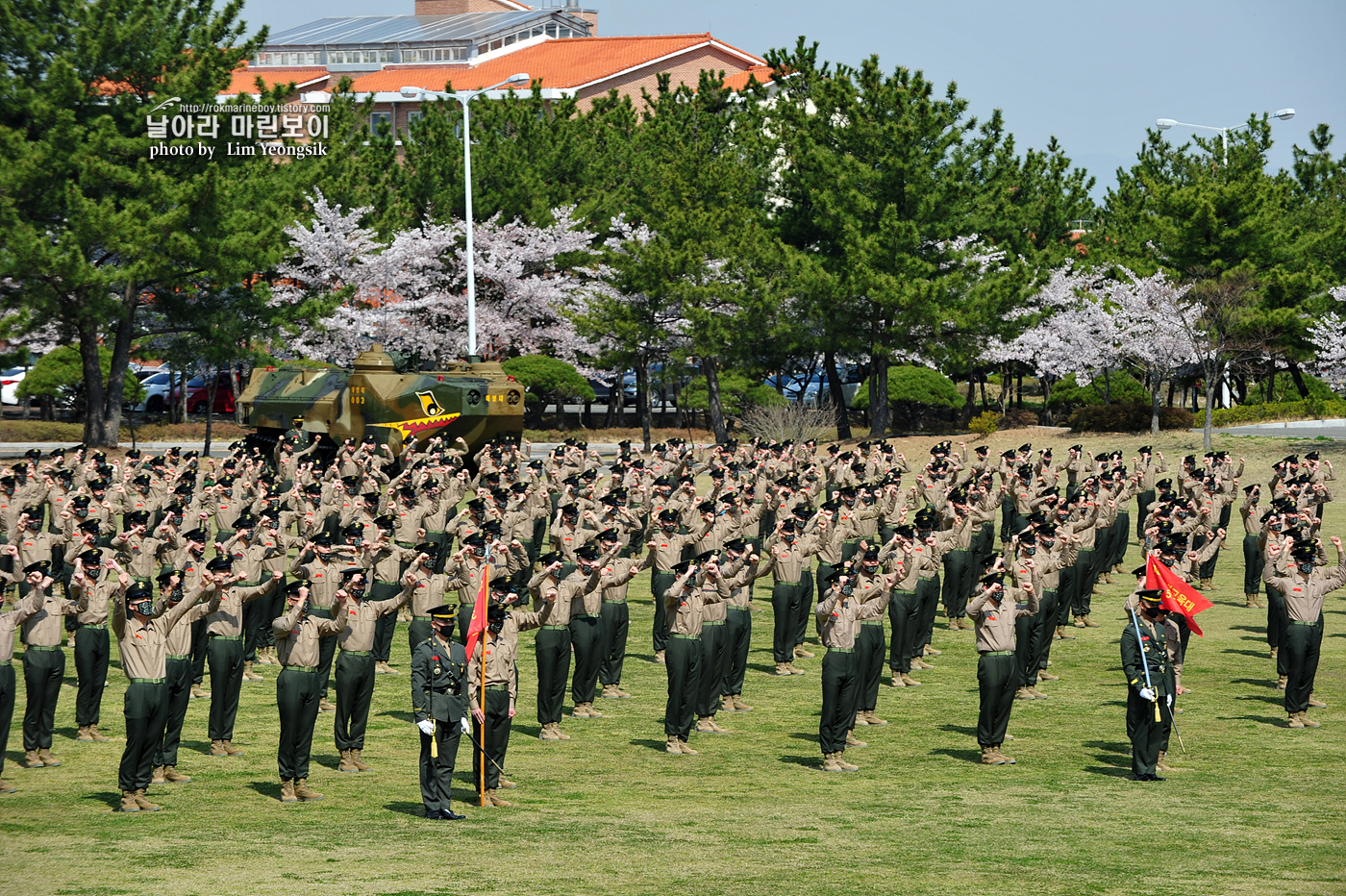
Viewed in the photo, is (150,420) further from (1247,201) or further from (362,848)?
(362,848)

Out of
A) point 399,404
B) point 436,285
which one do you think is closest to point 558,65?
point 436,285

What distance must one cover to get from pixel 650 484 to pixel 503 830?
12.9 m

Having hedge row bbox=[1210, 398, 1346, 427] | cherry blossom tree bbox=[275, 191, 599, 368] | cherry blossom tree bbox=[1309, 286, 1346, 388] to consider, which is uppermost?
cherry blossom tree bbox=[275, 191, 599, 368]

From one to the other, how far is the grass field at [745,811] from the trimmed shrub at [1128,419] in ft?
90.3

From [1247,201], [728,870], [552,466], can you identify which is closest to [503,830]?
[728,870]

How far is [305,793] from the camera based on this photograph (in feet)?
41.6

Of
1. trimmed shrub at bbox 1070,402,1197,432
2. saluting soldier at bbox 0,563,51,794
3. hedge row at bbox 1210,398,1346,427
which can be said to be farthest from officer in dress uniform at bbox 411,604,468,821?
hedge row at bbox 1210,398,1346,427

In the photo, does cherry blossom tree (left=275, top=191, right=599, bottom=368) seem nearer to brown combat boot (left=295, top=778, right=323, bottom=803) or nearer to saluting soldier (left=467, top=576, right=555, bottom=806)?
saluting soldier (left=467, top=576, right=555, bottom=806)

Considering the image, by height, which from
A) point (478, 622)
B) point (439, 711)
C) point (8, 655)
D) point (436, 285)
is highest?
point (436, 285)

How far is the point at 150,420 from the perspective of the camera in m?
53.7

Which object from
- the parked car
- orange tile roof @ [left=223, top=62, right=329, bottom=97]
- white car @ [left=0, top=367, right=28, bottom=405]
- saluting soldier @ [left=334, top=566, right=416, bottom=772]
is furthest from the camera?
orange tile roof @ [left=223, top=62, right=329, bottom=97]

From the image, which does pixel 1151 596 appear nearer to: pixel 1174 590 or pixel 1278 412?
pixel 1174 590

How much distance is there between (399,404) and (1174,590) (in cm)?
2134

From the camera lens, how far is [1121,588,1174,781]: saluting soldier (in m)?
13.8
